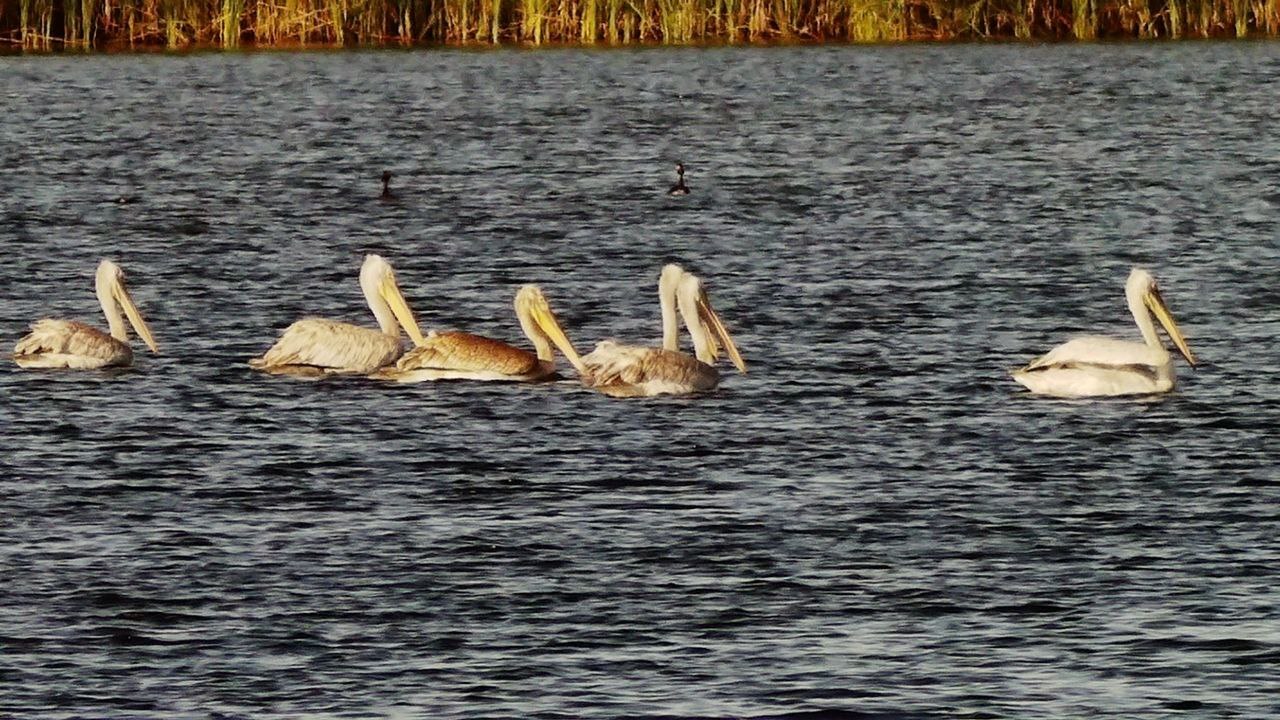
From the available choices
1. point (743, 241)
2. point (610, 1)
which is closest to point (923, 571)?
point (743, 241)

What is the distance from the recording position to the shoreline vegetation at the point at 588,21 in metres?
49.5

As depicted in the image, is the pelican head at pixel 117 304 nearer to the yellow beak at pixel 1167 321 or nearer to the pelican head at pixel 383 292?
the pelican head at pixel 383 292

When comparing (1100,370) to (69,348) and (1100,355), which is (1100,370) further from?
(69,348)

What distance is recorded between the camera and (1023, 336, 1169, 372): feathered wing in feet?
56.6

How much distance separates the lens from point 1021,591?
12164mm

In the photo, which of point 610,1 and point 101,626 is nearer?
point 101,626

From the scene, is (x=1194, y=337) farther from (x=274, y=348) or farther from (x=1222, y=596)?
(x=1222, y=596)

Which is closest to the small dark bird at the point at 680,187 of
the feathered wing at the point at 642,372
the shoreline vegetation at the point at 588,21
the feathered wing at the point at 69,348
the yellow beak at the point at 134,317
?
the yellow beak at the point at 134,317

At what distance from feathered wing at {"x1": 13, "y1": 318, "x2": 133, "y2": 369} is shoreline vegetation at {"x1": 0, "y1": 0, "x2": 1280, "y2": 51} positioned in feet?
99.3

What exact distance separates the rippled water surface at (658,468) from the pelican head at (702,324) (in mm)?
298

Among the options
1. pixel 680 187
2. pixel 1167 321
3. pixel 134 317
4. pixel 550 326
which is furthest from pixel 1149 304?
pixel 680 187

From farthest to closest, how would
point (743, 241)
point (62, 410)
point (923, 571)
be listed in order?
point (743, 241) < point (62, 410) < point (923, 571)

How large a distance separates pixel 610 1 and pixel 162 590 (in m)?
37.5

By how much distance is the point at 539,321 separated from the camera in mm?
18750
